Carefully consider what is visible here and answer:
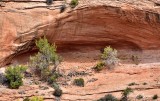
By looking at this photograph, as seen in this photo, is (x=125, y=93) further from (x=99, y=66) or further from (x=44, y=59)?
(x=44, y=59)

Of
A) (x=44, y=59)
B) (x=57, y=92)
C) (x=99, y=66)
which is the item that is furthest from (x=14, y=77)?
(x=99, y=66)

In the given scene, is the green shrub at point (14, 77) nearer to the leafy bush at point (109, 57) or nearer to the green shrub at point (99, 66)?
the green shrub at point (99, 66)

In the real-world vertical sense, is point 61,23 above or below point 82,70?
above

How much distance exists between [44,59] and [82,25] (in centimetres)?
347

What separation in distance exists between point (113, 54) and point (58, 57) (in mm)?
3818

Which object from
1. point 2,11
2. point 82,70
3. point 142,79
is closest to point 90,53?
point 82,70

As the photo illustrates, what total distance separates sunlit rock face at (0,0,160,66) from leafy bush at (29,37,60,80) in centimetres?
80

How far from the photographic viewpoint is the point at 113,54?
3650 cm

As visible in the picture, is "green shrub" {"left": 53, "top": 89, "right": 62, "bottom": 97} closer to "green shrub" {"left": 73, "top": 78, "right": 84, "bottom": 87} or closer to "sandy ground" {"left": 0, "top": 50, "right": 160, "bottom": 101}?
"sandy ground" {"left": 0, "top": 50, "right": 160, "bottom": 101}

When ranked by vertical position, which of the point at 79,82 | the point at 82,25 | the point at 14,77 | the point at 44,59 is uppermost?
the point at 82,25

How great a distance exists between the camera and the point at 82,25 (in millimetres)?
36000

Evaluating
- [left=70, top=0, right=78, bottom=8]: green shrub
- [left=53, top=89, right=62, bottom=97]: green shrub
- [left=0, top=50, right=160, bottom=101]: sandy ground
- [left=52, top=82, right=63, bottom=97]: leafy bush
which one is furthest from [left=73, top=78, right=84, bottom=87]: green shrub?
[left=70, top=0, right=78, bottom=8]: green shrub

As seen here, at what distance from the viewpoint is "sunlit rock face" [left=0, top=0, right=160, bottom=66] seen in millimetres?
34562

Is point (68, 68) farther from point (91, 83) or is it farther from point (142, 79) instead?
point (142, 79)
